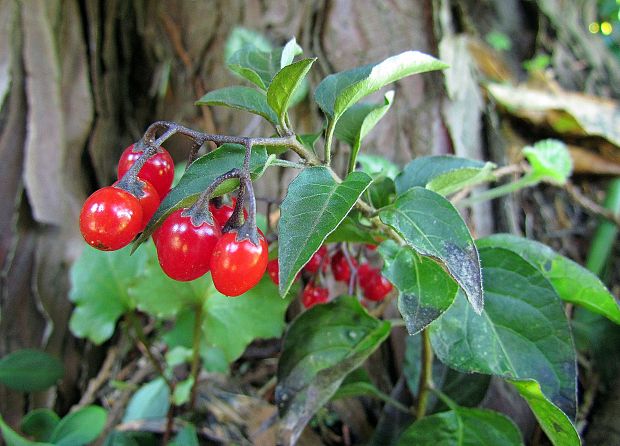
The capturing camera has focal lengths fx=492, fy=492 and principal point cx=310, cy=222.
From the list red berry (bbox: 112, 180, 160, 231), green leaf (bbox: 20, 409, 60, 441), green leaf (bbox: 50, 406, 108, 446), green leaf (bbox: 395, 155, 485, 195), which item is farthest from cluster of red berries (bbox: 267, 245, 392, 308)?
green leaf (bbox: 20, 409, 60, 441)

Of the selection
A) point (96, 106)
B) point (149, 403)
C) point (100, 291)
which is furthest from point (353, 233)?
point (96, 106)

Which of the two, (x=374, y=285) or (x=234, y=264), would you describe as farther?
(x=374, y=285)

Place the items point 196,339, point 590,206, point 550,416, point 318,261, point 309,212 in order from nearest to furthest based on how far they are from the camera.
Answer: point 309,212, point 550,416, point 318,261, point 196,339, point 590,206

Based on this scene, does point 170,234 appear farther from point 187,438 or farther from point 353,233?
point 187,438

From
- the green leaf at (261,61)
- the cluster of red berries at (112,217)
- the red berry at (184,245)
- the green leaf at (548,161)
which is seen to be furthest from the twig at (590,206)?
the cluster of red berries at (112,217)

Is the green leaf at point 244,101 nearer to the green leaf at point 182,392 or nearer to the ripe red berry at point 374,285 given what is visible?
the ripe red berry at point 374,285

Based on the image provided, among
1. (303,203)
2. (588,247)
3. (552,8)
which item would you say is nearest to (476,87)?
(588,247)

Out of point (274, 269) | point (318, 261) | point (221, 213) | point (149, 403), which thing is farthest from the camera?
point (149, 403)
